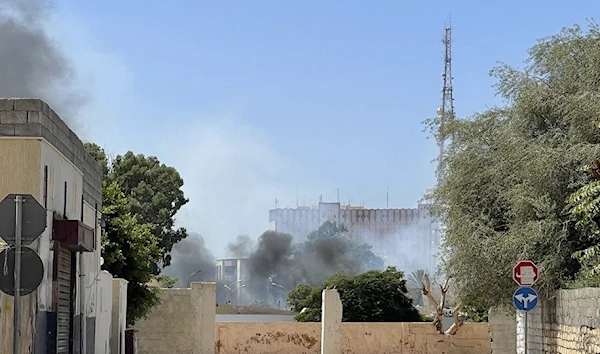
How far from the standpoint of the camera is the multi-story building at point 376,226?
116 metres

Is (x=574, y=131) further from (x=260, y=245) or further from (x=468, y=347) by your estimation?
(x=260, y=245)

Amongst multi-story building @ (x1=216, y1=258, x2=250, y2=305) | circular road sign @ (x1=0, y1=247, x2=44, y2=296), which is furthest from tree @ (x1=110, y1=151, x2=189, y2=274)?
circular road sign @ (x1=0, y1=247, x2=44, y2=296)

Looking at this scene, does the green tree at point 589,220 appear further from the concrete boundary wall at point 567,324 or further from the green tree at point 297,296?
the green tree at point 297,296

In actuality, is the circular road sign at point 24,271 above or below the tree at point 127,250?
below

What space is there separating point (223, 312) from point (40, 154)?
47.2 m

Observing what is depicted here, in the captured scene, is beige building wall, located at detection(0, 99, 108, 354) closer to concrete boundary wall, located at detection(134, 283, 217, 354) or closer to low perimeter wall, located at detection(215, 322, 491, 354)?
concrete boundary wall, located at detection(134, 283, 217, 354)

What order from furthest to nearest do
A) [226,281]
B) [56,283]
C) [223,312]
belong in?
1. [226,281]
2. [223,312]
3. [56,283]

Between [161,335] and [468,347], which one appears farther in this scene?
[468,347]

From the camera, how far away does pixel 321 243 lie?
109 meters

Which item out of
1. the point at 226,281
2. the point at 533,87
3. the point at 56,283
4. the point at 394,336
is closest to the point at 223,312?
the point at 394,336

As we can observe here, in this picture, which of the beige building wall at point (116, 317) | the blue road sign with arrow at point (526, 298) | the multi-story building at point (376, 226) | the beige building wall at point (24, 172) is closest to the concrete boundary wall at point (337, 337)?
the beige building wall at point (116, 317)

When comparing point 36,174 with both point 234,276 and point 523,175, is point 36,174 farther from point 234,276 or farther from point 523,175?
point 234,276

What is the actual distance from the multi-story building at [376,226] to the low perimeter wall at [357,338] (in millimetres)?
70199

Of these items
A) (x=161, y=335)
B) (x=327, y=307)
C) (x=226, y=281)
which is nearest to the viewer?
(x=161, y=335)
